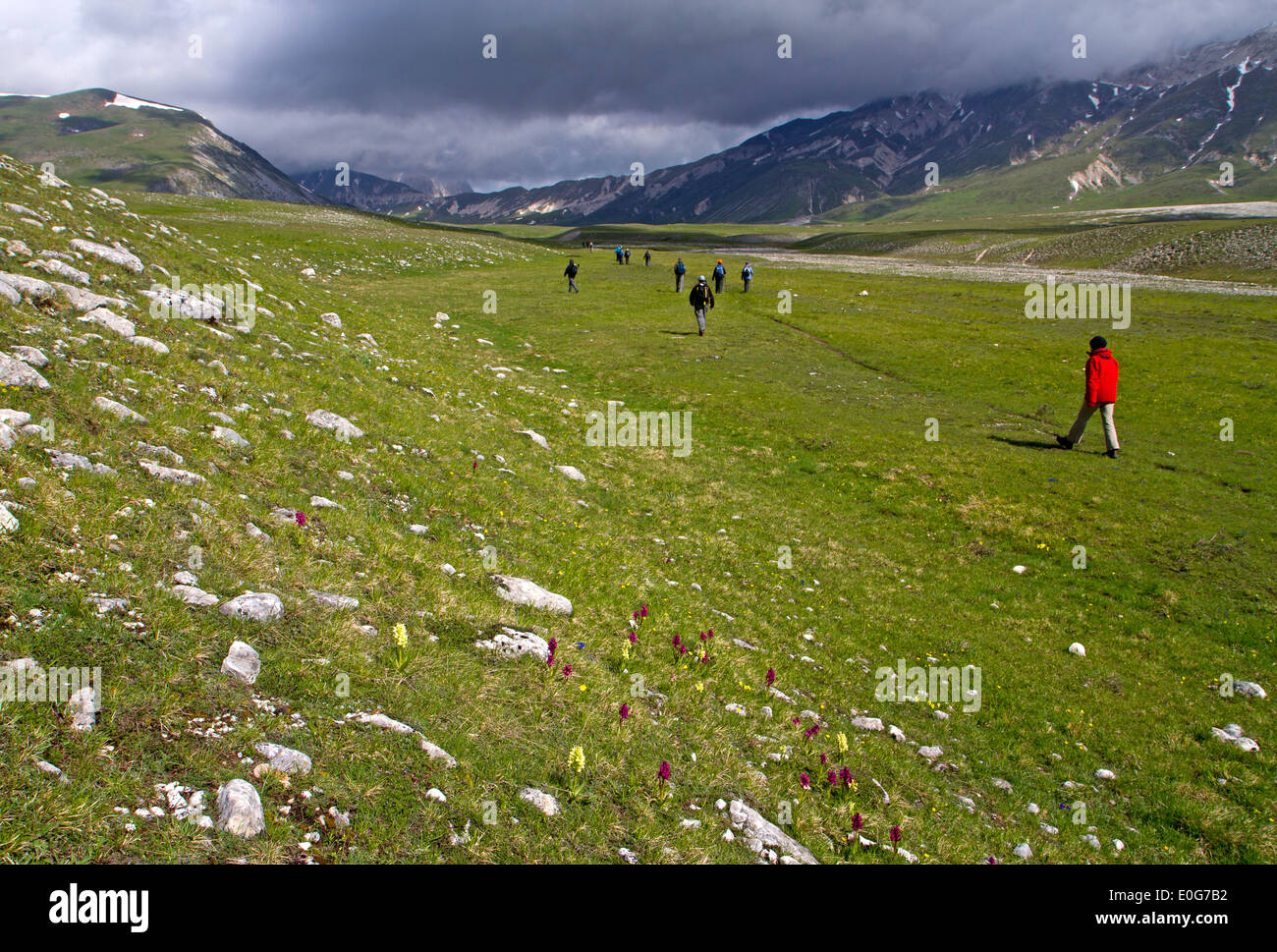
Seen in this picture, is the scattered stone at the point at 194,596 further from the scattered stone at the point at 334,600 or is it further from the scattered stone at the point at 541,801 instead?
the scattered stone at the point at 541,801

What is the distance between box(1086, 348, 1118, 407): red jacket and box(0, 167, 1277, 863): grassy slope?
212 cm

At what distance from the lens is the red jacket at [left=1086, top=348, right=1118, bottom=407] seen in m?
21.2

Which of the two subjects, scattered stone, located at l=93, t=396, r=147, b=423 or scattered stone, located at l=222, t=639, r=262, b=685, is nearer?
scattered stone, located at l=222, t=639, r=262, b=685

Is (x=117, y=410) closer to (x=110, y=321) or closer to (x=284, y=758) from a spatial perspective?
(x=110, y=321)

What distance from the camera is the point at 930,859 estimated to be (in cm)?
645

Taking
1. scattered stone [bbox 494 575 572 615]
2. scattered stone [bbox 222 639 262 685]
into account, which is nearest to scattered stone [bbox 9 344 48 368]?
scattered stone [bbox 222 639 262 685]

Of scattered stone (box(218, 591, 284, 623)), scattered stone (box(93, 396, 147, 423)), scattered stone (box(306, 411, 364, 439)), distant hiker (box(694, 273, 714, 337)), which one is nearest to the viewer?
scattered stone (box(218, 591, 284, 623))

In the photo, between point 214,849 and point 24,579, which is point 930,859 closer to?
point 214,849

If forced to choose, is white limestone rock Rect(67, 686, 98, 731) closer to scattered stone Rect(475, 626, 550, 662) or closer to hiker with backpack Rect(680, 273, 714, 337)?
scattered stone Rect(475, 626, 550, 662)

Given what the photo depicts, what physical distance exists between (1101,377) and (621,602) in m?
20.7

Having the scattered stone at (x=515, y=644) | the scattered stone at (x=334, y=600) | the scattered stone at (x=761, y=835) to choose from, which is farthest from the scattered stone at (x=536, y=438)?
the scattered stone at (x=761, y=835)

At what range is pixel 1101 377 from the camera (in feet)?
70.2

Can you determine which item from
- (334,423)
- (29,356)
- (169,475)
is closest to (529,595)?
(169,475)
